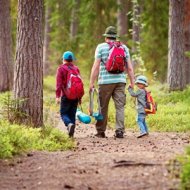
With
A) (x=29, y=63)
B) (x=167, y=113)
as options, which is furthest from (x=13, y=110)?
(x=167, y=113)

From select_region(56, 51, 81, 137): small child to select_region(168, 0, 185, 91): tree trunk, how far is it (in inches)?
261

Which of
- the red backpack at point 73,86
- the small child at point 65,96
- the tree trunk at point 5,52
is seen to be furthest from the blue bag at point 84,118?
the tree trunk at point 5,52

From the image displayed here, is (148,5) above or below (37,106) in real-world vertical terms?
above

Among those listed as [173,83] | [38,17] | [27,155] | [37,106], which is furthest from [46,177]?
[173,83]

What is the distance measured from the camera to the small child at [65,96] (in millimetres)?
11523

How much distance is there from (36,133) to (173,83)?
8.53 m

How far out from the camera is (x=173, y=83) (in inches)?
704

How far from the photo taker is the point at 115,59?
11406 millimetres

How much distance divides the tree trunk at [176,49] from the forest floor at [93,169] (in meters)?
7.74

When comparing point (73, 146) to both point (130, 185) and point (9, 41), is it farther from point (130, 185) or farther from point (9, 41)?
point (9, 41)

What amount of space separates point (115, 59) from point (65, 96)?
4.21ft

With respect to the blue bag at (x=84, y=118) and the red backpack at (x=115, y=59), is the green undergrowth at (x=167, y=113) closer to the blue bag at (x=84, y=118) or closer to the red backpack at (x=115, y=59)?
the blue bag at (x=84, y=118)

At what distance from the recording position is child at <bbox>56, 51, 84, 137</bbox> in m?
11.5

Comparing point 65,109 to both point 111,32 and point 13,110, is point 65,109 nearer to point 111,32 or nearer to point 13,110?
point 13,110
